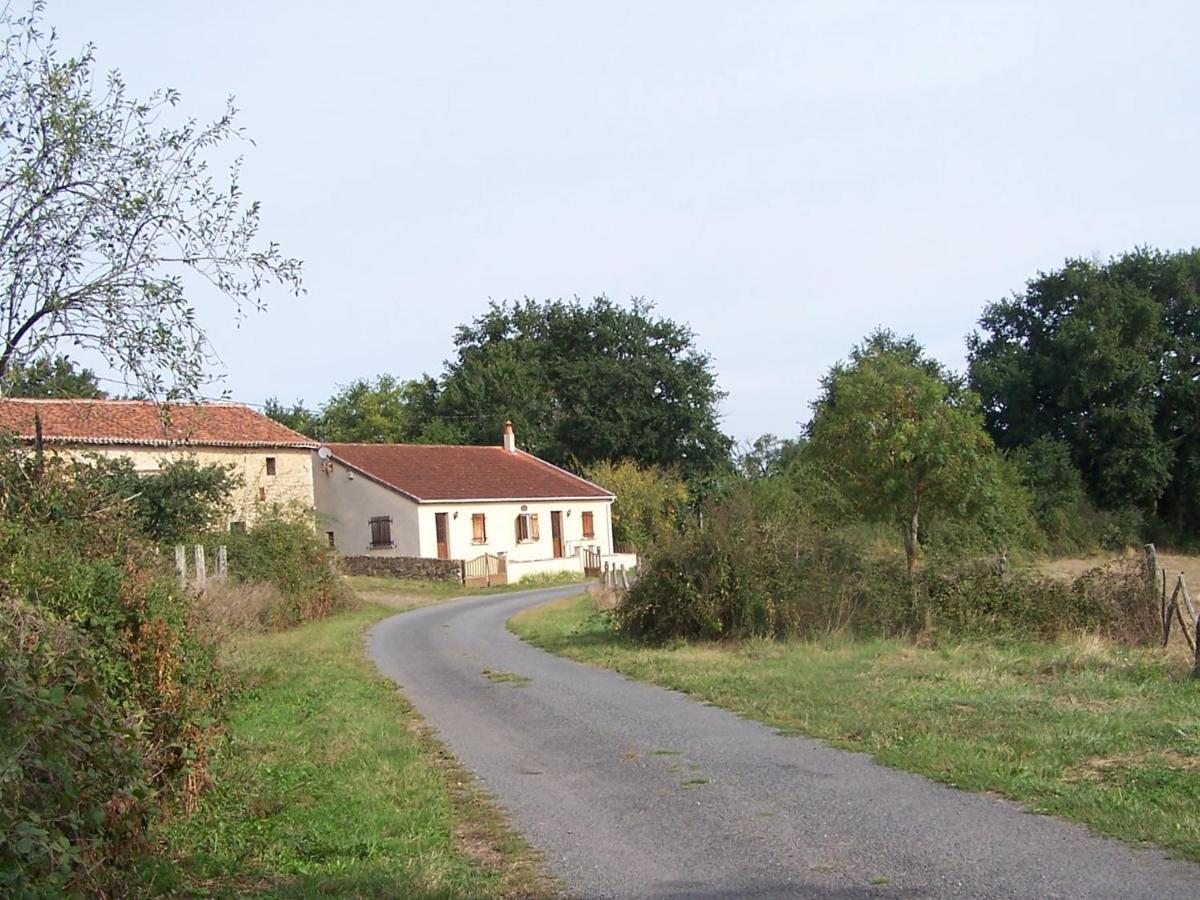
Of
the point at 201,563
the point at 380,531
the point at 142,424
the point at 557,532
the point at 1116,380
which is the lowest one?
the point at 201,563

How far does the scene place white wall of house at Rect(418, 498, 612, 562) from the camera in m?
45.5

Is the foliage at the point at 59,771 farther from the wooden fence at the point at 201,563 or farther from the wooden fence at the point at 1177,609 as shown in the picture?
the wooden fence at the point at 1177,609

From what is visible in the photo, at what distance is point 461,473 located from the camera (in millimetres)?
50250

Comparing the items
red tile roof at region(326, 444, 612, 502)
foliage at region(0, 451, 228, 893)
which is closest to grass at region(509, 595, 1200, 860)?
foliage at region(0, 451, 228, 893)

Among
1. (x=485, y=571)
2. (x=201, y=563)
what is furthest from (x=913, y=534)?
(x=485, y=571)

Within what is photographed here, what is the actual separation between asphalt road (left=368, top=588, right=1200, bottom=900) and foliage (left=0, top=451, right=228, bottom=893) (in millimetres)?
2489

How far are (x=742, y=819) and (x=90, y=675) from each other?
426 cm

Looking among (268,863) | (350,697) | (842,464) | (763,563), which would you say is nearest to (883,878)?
(268,863)

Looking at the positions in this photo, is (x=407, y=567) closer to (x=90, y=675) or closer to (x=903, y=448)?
(x=903, y=448)

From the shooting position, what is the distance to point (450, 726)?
12719mm

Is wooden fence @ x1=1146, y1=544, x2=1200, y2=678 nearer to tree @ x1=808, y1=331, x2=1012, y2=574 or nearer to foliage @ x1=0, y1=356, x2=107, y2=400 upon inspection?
tree @ x1=808, y1=331, x2=1012, y2=574

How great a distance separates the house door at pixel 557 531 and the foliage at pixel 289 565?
19.3 m

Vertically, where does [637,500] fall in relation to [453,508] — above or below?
above

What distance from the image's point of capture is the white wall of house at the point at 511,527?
4550 centimetres
